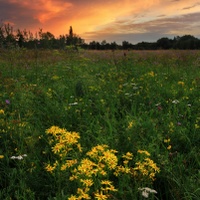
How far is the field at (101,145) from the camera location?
176cm

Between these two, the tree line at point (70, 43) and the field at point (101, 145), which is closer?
the field at point (101, 145)

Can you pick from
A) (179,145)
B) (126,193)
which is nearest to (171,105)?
(179,145)

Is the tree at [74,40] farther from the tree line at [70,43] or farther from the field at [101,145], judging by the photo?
the field at [101,145]

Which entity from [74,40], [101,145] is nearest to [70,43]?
[74,40]

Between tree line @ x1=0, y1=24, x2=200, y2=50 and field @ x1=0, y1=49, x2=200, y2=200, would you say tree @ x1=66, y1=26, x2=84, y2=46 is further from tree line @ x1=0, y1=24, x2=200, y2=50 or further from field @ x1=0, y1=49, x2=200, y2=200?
field @ x1=0, y1=49, x2=200, y2=200

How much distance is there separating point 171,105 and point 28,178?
2.60 meters

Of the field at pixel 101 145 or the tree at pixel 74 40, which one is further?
the tree at pixel 74 40

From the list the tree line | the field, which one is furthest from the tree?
the field

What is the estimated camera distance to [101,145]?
2.11 meters

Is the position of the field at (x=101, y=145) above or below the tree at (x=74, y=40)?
below

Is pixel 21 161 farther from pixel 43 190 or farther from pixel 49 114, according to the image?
pixel 49 114

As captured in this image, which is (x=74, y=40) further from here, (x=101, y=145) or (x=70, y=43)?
(x=101, y=145)

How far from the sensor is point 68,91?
16.5ft

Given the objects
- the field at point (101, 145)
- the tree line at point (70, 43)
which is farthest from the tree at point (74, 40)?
the field at point (101, 145)
